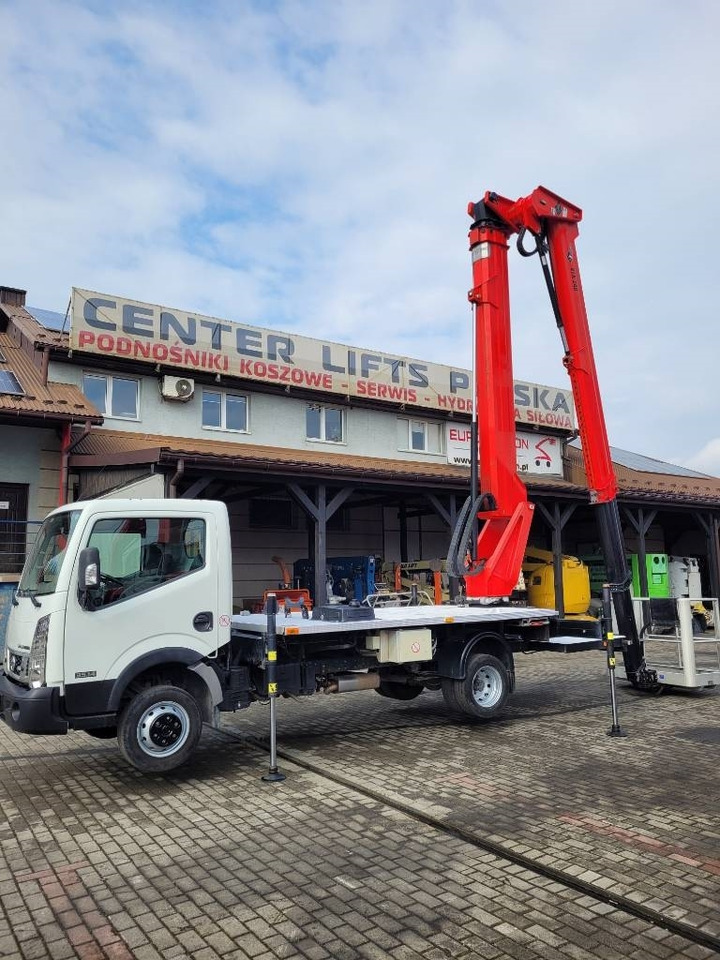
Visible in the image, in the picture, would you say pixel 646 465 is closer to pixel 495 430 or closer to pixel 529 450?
pixel 529 450

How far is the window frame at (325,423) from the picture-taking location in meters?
19.4

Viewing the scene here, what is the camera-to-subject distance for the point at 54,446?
47.9 feet

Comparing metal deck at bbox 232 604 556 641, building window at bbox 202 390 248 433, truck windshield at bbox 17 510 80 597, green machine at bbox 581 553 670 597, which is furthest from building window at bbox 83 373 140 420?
green machine at bbox 581 553 670 597

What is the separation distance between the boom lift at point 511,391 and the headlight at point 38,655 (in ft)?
17.1

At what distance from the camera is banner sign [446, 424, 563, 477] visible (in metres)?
21.8

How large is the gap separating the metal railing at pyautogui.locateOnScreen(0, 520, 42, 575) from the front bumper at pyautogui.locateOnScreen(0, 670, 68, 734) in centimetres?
779

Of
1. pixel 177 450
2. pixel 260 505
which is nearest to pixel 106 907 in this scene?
pixel 177 450

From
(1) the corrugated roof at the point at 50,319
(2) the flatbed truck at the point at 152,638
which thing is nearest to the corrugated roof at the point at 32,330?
(1) the corrugated roof at the point at 50,319

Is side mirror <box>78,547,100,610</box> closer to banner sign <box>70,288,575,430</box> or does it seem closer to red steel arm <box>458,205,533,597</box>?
red steel arm <box>458,205,533,597</box>

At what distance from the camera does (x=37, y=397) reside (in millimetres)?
14086

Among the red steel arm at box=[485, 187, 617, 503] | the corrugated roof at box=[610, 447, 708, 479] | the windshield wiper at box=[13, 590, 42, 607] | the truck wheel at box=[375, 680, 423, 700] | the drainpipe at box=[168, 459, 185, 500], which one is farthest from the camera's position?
the corrugated roof at box=[610, 447, 708, 479]

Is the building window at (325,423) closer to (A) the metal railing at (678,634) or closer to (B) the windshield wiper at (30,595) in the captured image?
(A) the metal railing at (678,634)

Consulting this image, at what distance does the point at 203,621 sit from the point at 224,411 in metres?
11.9

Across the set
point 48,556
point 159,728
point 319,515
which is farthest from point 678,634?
point 48,556
